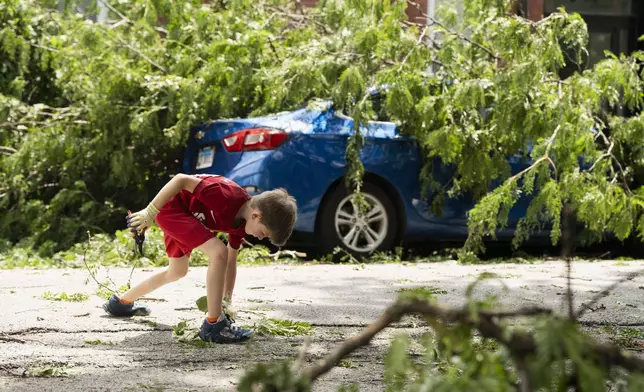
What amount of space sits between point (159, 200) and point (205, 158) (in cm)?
449

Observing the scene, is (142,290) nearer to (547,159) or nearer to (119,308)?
(119,308)

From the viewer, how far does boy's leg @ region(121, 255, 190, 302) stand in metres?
5.57

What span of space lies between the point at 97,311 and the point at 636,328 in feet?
9.81

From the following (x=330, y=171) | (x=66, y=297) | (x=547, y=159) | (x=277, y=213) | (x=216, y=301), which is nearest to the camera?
(x=277, y=213)

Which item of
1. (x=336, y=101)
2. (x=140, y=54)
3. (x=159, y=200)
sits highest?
(x=140, y=54)

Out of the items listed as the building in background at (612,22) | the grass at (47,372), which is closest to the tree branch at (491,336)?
the grass at (47,372)

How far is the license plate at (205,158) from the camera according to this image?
9.48m

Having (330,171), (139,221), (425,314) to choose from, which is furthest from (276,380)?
(330,171)

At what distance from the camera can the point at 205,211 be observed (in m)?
5.35

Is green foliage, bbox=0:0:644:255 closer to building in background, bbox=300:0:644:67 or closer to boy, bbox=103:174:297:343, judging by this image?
boy, bbox=103:174:297:343

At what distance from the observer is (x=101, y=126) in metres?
10.5

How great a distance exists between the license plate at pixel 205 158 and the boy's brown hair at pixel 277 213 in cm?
451

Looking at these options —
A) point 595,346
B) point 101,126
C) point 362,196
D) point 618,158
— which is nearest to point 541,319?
point 595,346

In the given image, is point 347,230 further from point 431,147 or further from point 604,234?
point 604,234
